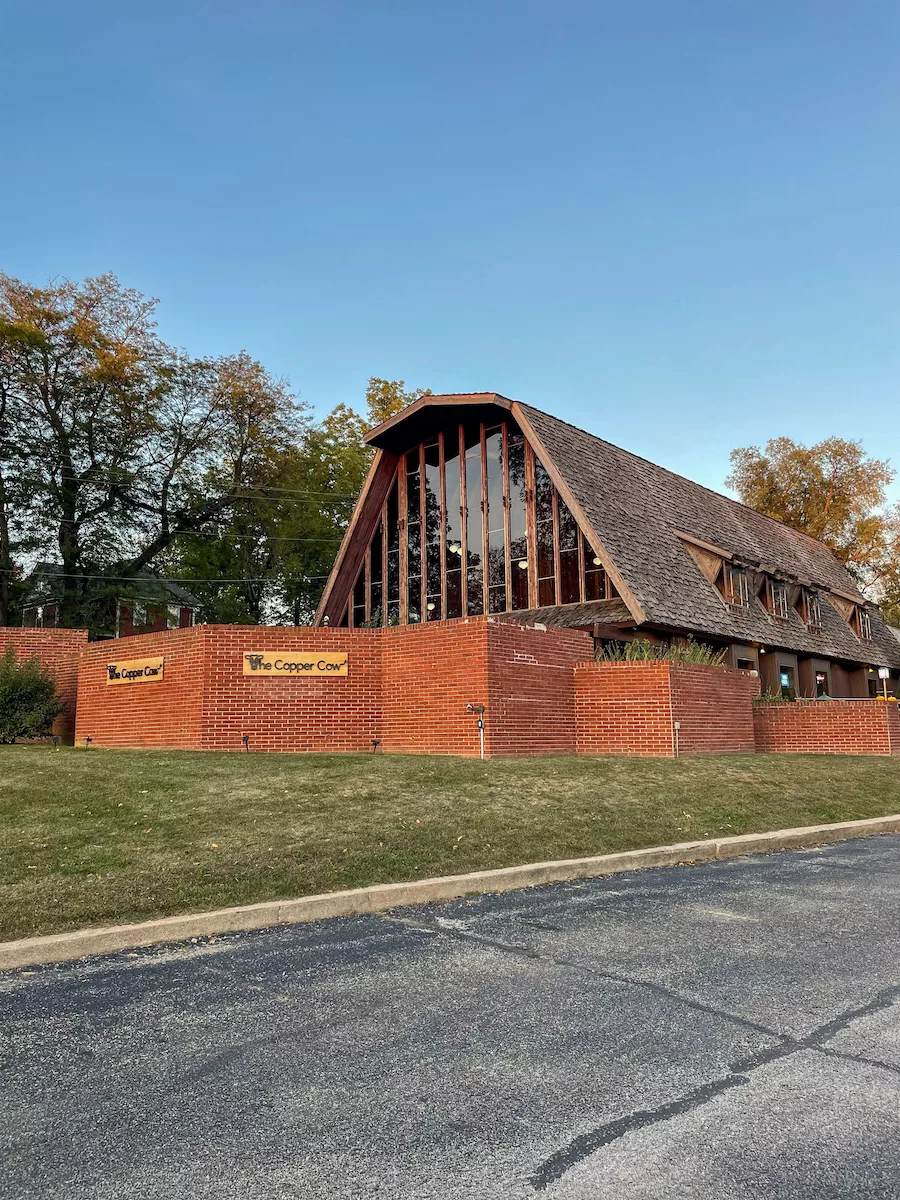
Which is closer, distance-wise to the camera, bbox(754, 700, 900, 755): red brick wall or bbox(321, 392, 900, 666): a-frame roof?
bbox(754, 700, 900, 755): red brick wall

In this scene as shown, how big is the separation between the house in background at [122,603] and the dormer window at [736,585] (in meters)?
21.6

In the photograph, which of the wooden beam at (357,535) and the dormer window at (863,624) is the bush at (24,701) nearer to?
the wooden beam at (357,535)

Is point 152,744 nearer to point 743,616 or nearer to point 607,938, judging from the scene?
point 607,938

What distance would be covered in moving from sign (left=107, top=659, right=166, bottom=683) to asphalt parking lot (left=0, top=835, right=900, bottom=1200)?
11.2m

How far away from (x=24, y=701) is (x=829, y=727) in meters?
17.1

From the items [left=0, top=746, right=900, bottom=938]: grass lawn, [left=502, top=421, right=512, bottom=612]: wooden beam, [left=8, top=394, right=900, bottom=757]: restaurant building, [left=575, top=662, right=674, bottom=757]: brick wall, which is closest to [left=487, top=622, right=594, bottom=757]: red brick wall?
[left=8, top=394, right=900, bottom=757]: restaurant building

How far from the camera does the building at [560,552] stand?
2255cm

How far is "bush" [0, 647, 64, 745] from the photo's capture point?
675 inches

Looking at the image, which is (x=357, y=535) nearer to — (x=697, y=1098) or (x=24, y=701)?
(x=24, y=701)

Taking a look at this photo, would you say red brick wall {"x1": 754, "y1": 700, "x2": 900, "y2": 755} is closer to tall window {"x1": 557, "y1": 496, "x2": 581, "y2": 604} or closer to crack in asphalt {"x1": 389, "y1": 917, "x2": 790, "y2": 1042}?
tall window {"x1": 557, "y1": 496, "x2": 581, "y2": 604}

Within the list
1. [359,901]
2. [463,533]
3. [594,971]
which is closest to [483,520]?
Answer: [463,533]

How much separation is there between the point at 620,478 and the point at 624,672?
40.0 feet

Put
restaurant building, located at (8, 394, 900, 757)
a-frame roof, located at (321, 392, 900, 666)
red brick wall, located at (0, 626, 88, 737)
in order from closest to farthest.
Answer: restaurant building, located at (8, 394, 900, 757) < red brick wall, located at (0, 626, 88, 737) < a-frame roof, located at (321, 392, 900, 666)

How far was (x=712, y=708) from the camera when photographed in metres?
16.6
